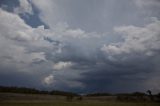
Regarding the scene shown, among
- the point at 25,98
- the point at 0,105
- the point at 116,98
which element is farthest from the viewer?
the point at 116,98

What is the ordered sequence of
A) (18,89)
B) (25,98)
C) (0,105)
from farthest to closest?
(18,89) < (25,98) < (0,105)

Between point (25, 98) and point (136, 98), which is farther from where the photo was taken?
point (136, 98)

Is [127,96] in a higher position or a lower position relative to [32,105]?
higher

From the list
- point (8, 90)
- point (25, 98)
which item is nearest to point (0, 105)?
point (25, 98)

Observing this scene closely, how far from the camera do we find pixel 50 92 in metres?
179

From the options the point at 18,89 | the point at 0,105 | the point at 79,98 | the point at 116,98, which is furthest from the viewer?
the point at 18,89

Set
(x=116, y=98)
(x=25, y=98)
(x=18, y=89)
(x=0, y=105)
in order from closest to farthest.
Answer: (x=0, y=105), (x=25, y=98), (x=116, y=98), (x=18, y=89)

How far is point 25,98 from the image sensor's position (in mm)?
138000

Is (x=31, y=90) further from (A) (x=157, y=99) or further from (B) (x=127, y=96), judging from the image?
(A) (x=157, y=99)

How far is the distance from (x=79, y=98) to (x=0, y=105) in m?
53.5

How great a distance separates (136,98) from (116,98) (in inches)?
410

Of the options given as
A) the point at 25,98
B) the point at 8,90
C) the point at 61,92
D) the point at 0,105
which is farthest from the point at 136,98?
the point at 0,105

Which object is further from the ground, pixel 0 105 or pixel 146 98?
pixel 146 98

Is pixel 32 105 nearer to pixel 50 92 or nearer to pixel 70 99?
pixel 70 99
